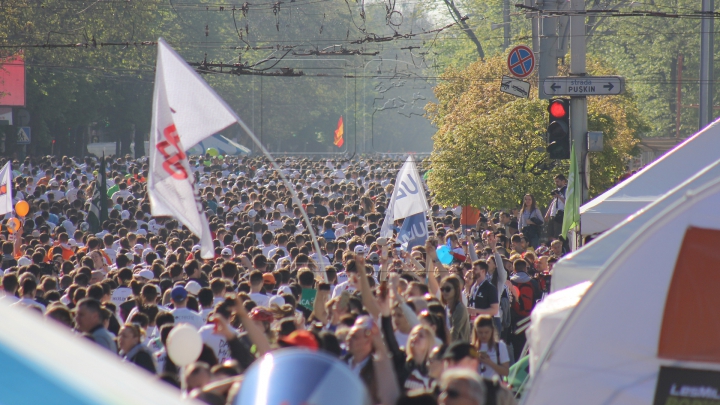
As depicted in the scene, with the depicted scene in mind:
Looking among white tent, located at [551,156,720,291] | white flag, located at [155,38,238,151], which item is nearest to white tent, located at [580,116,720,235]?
white tent, located at [551,156,720,291]

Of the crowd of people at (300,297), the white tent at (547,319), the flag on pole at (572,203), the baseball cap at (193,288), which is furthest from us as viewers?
the flag on pole at (572,203)

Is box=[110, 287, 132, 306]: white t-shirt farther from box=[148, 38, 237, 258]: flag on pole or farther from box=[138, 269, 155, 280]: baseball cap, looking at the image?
box=[148, 38, 237, 258]: flag on pole

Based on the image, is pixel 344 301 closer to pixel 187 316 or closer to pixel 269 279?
pixel 187 316

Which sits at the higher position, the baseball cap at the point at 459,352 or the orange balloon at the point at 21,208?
the orange balloon at the point at 21,208

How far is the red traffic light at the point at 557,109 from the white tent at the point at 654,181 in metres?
2.85

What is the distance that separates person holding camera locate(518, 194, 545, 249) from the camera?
17.8 m

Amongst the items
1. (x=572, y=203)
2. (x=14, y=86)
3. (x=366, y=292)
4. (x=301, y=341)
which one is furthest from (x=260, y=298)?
(x=14, y=86)

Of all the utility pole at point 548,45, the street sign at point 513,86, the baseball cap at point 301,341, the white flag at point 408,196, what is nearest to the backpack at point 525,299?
the white flag at point 408,196

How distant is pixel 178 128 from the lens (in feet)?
26.0

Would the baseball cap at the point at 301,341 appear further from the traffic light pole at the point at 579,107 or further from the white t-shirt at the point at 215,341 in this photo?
the traffic light pole at the point at 579,107

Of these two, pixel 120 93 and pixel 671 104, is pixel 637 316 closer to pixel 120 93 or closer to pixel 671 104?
pixel 671 104

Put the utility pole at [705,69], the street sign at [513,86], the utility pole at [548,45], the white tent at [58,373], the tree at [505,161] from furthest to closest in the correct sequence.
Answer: the utility pole at [705,69], the tree at [505,161], the street sign at [513,86], the utility pole at [548,45], the white tent at [58,373]

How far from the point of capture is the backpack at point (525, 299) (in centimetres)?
1130

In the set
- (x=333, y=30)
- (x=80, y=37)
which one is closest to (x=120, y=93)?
(x=80, y=37)
